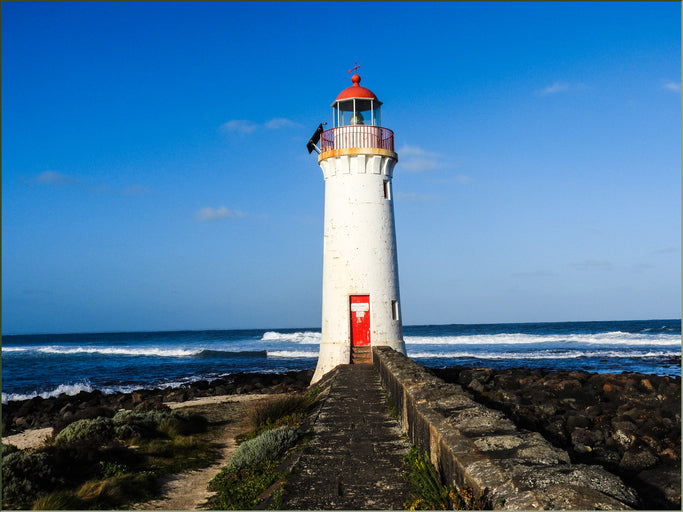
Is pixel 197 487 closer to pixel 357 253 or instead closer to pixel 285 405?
pixel 285 405

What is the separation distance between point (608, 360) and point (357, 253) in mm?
21666

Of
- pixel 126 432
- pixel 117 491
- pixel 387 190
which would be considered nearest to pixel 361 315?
pixel 387 190

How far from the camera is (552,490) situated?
314cm

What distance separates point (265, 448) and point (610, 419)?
638cm

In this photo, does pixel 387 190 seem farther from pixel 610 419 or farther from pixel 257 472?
pixel 257 472

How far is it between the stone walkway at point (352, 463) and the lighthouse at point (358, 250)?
532 centimetres

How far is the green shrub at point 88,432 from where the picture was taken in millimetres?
8742

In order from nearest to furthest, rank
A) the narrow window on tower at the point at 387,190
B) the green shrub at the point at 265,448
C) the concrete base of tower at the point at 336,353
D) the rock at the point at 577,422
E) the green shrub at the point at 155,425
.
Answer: the green shrub at the point at 265,448, the green shrub at the point at 155,425, the rock at the point at 577,422, the concrete base of tower at the point at 336,353, the narrow window on tower at the point at 387,190

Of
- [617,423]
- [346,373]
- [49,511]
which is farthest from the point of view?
[346,373]

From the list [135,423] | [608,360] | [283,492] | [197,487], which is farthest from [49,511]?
[608,360]

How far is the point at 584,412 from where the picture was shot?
10688 mm

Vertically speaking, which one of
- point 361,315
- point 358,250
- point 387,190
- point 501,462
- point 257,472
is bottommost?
point 257,472

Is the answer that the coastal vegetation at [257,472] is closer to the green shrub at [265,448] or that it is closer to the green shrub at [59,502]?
the green shrub at [265,448]

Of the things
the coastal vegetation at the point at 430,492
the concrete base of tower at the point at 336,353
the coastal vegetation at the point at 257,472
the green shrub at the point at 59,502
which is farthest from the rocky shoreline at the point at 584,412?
the green shrub at the point at 59,502
